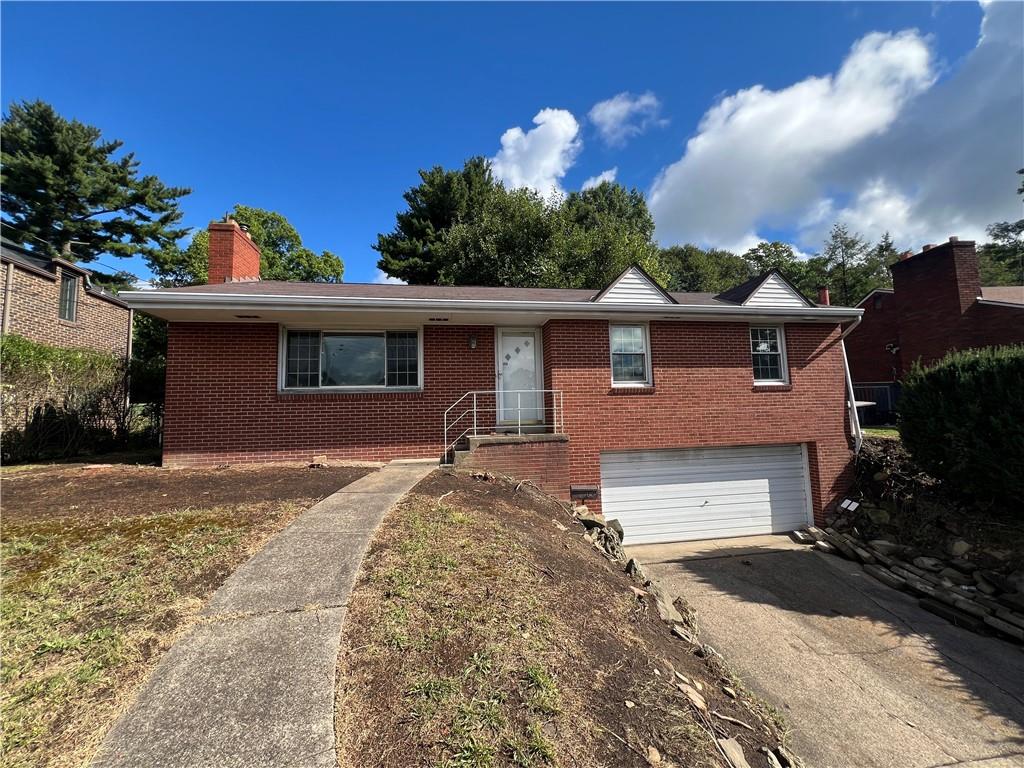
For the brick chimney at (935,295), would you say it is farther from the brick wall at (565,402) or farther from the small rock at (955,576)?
the small rock at (955,576)

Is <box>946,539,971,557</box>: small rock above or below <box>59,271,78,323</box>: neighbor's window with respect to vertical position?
below

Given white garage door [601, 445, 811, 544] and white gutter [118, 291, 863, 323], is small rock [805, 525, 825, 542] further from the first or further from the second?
white gutter [118, 291, 863, 323]

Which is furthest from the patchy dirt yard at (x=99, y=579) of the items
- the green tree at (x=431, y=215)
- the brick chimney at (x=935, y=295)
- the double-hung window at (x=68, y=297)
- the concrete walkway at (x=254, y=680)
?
the brick chimney at (x=935, y=295)

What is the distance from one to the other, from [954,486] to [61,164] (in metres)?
39.1

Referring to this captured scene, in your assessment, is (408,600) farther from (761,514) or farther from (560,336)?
(761,514)

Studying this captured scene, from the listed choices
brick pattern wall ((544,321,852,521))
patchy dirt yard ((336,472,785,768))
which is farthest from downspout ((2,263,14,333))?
patchy dirt yard ((336,472,785,768))

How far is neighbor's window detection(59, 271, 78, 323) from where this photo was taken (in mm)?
14805

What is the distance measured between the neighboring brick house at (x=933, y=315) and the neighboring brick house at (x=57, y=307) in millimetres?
27562

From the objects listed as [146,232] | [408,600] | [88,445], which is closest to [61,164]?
[146,232]

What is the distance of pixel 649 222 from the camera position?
3309 centimetres

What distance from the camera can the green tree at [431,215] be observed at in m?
24.1

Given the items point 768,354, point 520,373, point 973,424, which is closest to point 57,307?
point 520,373

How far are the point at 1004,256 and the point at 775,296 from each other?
3768 cm

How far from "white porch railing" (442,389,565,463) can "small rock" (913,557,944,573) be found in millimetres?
6684
